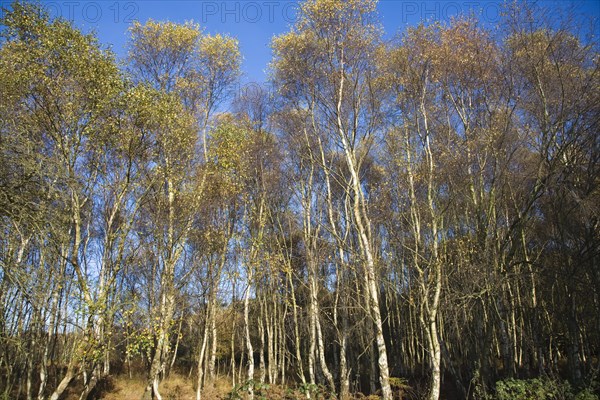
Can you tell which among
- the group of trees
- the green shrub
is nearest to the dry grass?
the group of trees

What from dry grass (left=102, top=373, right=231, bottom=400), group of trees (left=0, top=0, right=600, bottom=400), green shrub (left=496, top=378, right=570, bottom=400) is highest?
group of trees (left=0, top=0, right=600, bottom=400)

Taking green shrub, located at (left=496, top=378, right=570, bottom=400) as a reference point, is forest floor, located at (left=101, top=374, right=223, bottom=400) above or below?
below

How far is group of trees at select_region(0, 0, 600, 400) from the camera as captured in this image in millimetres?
8633

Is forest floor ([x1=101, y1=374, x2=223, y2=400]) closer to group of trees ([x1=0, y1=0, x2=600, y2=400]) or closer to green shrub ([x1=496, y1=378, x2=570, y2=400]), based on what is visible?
group of trees ([x1=0, y1=0, x2=600, y2=400])

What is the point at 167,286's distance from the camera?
12508 millimetres

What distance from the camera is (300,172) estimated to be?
17078 millimetres

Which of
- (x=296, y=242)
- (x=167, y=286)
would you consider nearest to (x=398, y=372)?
(x=296, y=242)

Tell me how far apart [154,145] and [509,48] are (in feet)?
35.9

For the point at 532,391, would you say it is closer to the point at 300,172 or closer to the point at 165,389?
the point at 300,172

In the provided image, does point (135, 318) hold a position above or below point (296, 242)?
below

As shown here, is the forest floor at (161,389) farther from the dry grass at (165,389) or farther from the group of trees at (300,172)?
the group of trees at (300,172)

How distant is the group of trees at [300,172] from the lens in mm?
Answer: 8633

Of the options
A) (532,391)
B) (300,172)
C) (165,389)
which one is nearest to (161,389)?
(165,389)

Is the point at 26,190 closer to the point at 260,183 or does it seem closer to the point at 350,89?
the point at 350,89
